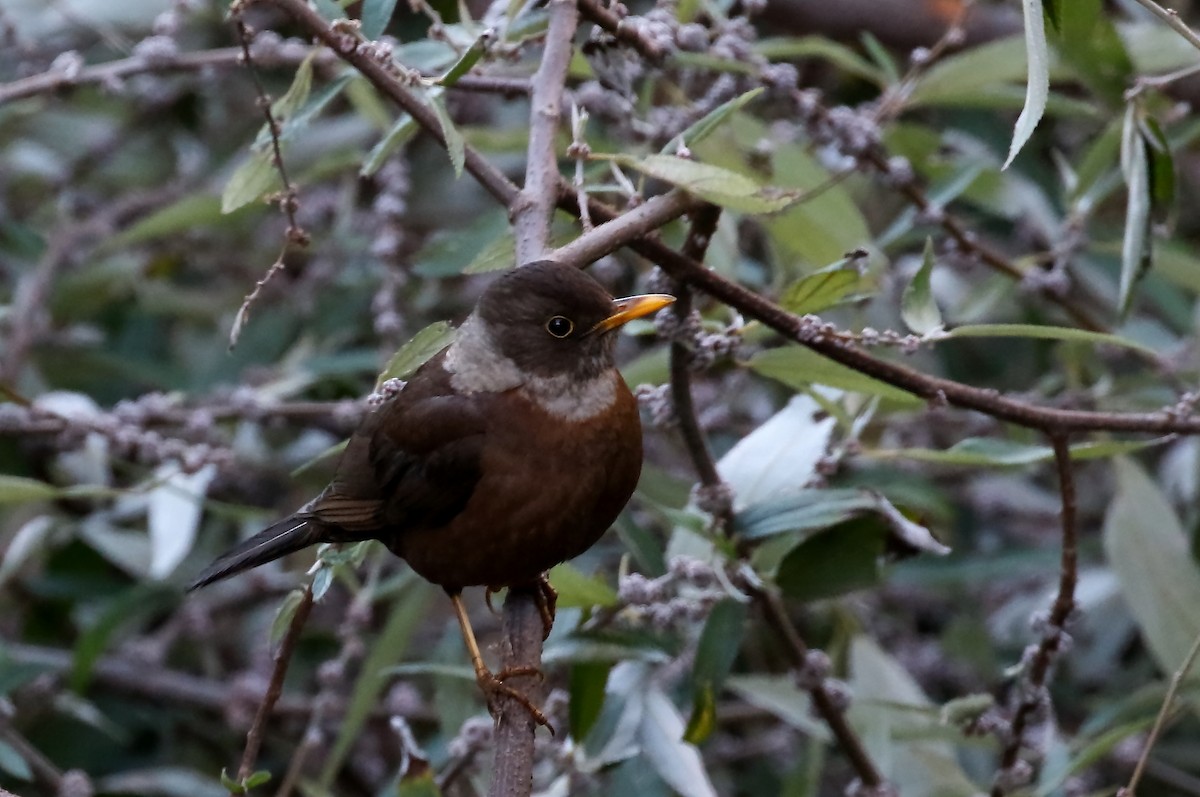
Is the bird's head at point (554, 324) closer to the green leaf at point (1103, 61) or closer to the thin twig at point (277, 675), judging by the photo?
the thin twig at point (277, 675)

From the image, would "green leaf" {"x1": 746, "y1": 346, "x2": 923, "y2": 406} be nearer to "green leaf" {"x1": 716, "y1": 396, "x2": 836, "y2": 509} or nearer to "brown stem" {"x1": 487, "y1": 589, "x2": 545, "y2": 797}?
"green leaf" {"x1": 716, "y1": 396, "x2": 836, "y2": 509}

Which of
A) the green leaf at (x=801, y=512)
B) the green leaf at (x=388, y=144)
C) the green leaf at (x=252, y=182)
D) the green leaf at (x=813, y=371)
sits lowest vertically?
the green leaf at (x=801, y=512)

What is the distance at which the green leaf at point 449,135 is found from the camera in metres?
2.53

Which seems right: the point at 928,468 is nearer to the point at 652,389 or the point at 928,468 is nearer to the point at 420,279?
the point at 420,279

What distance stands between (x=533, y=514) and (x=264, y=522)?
234 cm

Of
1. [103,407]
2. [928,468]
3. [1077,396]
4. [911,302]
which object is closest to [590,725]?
[911,302]

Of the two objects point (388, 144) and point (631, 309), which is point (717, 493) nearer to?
Answer: point (631, 309)

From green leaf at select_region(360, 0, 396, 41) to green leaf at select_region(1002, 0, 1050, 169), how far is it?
1.14m

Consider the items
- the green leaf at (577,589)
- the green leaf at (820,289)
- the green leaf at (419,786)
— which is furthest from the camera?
the green leaf at (577,589)

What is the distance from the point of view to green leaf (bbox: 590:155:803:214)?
2.31m

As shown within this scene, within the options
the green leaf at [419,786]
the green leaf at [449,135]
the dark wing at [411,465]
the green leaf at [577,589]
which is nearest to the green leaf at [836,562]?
the green leaf at [577,589]

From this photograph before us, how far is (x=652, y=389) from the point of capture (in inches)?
112

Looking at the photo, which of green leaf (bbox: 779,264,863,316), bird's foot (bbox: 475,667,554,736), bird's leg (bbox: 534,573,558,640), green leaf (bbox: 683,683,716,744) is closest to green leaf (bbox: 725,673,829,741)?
green leaf (bbox: 683,683,716,744)

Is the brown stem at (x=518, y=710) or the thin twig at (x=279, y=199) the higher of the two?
the thin twig at (x=279, y=199)
